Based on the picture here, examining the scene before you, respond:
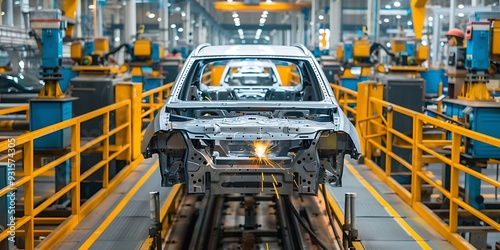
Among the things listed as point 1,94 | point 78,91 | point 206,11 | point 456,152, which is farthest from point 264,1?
point 456,152

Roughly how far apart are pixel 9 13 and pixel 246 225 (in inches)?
295

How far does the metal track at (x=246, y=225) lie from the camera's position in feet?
22.8

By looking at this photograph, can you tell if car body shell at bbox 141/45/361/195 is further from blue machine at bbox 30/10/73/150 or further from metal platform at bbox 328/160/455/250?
blue machine at bbox 30/10/73/150

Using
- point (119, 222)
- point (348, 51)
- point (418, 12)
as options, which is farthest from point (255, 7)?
point (119, 222)

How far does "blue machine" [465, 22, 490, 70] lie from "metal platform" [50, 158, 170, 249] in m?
4.00

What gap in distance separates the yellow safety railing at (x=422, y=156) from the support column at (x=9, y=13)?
6.75 metres

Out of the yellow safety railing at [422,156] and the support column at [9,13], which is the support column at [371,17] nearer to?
the yellow safety railing at [422,156]

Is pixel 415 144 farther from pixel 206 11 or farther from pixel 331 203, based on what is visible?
pixel 206 11

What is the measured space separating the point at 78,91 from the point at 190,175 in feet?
14.8

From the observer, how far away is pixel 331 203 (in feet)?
24.0

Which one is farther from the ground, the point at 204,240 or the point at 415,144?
the point at 415,144

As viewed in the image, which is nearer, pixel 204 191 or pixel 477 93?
pixel 204 191

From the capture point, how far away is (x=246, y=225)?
7.49 metres

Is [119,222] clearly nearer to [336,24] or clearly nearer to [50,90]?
[50,90]
